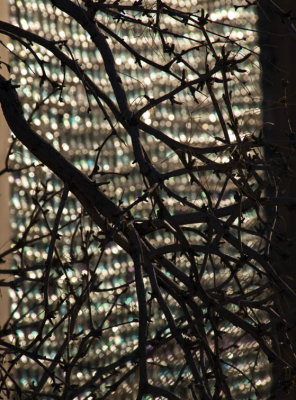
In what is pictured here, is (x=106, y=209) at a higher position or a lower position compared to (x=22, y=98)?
lower

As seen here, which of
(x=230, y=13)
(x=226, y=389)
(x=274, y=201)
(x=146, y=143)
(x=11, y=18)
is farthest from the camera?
(x=230, y=13)

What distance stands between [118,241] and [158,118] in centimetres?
144

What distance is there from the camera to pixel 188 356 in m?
0.84

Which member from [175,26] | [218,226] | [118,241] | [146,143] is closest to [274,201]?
[218,226]

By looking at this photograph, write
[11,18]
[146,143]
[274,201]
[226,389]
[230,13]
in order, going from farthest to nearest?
[230,13], [146,143], [11,18], [274,201], [226,389]

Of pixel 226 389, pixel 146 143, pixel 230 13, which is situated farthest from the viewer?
pixel 230 13

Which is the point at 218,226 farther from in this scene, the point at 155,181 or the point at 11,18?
the point at 11,18

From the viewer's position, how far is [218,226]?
0.88 meters

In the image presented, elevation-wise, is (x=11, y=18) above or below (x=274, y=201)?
above

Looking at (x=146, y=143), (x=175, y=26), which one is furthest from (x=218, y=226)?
(x=175, y=26)

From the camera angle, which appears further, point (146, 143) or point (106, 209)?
point (146, 143)

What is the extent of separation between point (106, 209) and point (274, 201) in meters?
0.21

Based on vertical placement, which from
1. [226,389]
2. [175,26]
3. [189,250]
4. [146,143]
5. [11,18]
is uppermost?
[175,26]

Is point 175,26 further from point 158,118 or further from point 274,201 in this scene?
point 274,201
